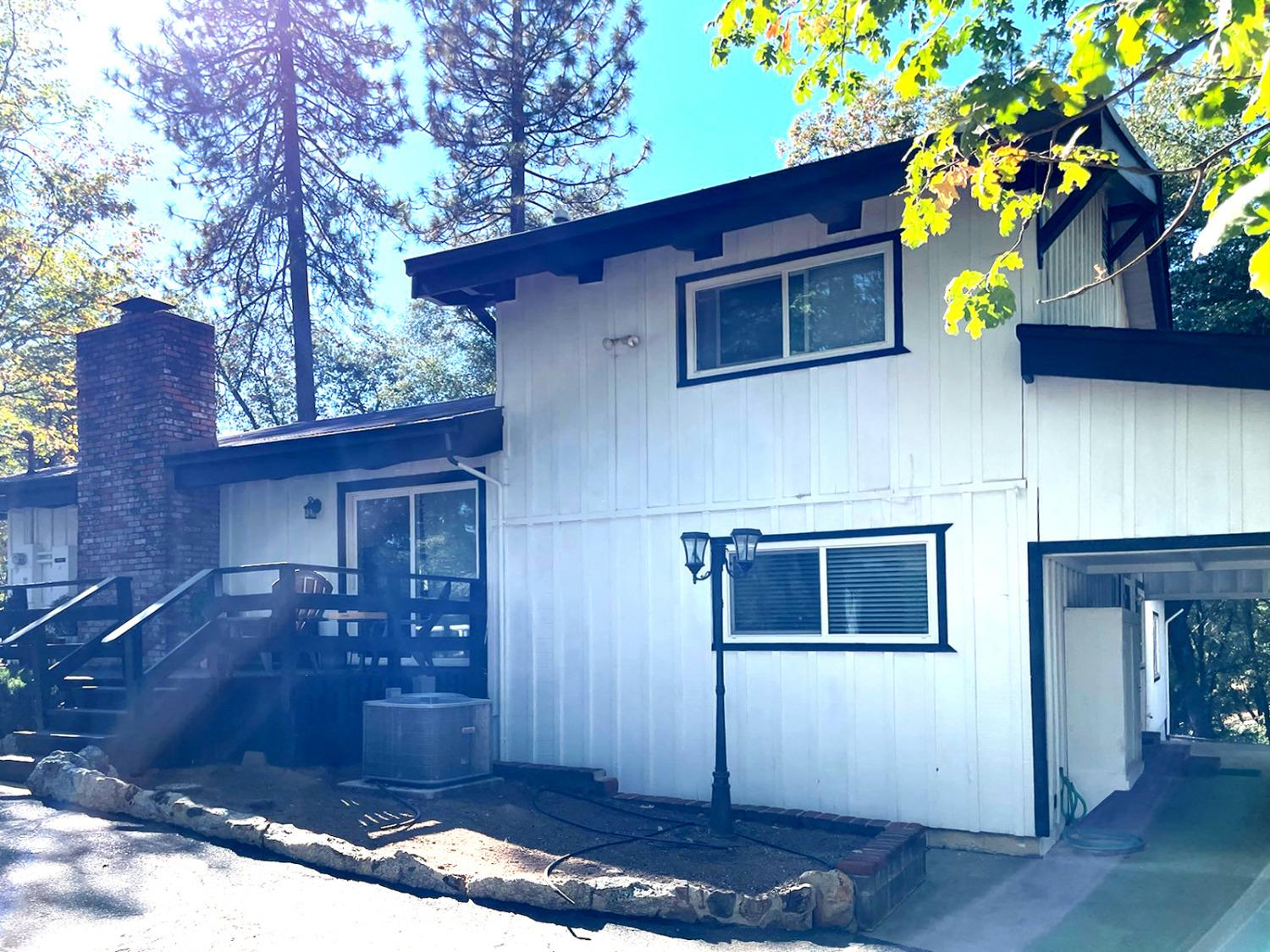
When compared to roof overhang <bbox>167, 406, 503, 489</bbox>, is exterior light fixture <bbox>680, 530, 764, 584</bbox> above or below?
below

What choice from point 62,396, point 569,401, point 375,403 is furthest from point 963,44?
point 375,403

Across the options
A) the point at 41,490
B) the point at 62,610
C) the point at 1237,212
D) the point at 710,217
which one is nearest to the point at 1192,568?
the point at 710,217

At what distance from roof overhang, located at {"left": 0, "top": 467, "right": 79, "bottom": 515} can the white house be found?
3.52 m

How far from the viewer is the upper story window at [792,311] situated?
27.3ft

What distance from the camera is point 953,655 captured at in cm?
772

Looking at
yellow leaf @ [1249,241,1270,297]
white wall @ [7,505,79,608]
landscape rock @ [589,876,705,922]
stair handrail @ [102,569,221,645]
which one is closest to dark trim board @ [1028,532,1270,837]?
landscape rock @ [589,876,705,922]

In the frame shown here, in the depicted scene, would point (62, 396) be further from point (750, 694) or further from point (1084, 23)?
point (1084, 23)

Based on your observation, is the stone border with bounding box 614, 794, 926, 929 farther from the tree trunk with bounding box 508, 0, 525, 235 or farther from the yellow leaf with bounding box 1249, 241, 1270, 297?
the tree trunk with bounding box 508, 0, 525, 235

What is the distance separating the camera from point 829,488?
8352 mm

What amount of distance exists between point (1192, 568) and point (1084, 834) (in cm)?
288

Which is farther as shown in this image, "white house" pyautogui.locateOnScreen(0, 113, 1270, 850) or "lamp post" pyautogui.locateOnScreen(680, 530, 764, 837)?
"lamp post" pyautogui.locateOnScreen(680, 530, 764, 837)

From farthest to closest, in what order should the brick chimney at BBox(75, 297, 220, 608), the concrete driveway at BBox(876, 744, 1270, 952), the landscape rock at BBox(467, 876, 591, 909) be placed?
the brick chimney at BBox(75, 297, 220, 608) < the landscape rock at BBox(467, 876, 591, 909) < the concrete driveway at BBox(876, 744, 1270, 952)

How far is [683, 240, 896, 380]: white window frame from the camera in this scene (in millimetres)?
8266

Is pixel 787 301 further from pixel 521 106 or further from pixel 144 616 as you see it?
pixel 521 106
